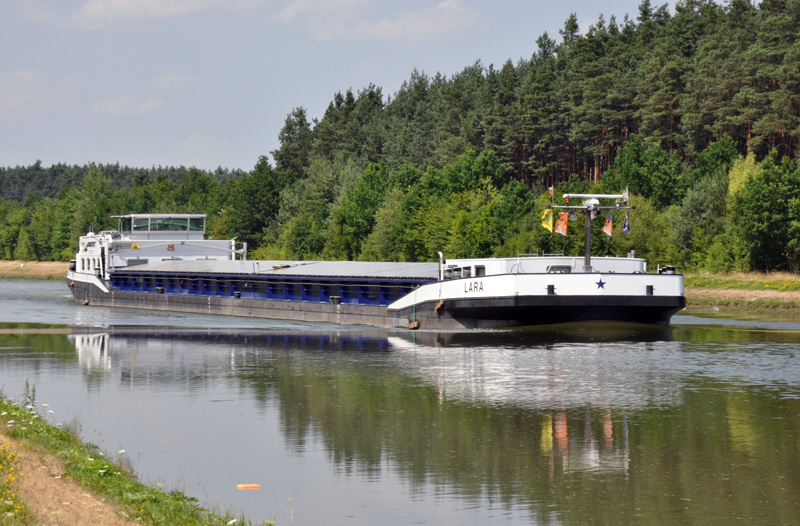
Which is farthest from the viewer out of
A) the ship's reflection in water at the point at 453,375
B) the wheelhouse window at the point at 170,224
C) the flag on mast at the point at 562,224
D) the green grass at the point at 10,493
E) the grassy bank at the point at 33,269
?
the grassy bank at the point at 33,269

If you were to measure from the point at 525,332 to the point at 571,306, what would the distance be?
301cm

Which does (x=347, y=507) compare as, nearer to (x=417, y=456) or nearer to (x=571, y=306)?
(x=417, y=456)

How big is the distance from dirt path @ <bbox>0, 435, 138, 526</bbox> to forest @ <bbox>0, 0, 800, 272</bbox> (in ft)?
176

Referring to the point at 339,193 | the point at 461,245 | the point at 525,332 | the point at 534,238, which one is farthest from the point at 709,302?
the point at 339,193

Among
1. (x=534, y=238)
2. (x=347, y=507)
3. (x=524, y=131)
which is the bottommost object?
(x=347, y=507)

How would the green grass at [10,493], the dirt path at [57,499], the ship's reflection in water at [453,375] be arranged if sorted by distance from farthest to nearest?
the ship's reflection in water at [453,375] → the dirt path at [57,499] → the green grass at [10,493]

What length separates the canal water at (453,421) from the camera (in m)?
12.4

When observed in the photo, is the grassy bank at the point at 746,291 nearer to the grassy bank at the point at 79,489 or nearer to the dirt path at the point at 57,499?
the grassy bank at the point at 79,489

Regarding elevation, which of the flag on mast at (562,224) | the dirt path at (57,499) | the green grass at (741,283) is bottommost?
the dirt path at (57,499)

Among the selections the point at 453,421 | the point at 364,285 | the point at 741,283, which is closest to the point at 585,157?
the point at 741,283

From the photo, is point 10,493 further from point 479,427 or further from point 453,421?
point 453,421

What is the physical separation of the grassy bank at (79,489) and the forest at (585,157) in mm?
52162

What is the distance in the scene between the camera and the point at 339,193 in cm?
12025

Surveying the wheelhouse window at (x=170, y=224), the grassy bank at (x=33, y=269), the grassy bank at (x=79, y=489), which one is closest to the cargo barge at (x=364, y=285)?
the wheelhouse window at (x=170, y=224)
